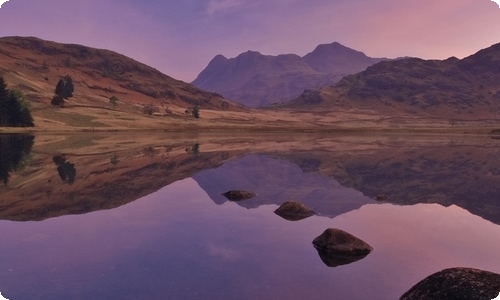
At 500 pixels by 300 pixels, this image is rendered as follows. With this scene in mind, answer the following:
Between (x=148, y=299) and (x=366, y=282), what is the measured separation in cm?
739

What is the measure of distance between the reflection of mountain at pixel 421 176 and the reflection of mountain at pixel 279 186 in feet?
7.36

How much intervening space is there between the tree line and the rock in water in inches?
4003

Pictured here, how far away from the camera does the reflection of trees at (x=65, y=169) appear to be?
3628 centimetres

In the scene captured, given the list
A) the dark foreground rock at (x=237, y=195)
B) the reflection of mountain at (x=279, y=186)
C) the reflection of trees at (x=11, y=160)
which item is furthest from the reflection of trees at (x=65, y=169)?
the dark foreground rock at (x=237, y=195)

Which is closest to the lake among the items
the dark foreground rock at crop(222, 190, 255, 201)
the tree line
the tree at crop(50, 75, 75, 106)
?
the dark foreground rock at crop(222, 190, 255, 201)

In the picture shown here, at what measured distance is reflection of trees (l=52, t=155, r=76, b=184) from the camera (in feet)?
119

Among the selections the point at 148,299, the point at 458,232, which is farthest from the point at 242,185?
the point at 148,299

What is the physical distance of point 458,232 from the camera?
21812 mm

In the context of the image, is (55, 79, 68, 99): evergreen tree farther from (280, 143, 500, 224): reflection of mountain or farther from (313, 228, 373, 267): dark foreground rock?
(313, 228, 373, 267): dark foreground rock

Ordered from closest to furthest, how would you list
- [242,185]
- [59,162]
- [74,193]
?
[74,193], [242,185], [59,162]

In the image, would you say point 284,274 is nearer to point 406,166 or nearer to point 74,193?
point 74,193

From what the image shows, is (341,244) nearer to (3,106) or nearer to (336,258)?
(336,258)

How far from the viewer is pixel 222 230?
21.1 m

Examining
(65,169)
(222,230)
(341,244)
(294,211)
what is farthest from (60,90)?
(341,244)
